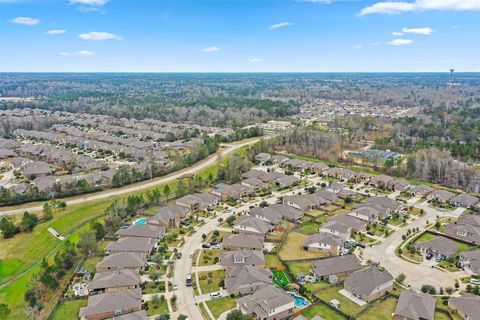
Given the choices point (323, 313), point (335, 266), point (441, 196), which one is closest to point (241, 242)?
point (335, 266)

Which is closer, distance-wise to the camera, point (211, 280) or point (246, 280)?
point (246, 280)

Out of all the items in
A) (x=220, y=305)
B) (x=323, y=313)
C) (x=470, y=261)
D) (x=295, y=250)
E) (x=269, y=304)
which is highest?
(x=269, y=304)

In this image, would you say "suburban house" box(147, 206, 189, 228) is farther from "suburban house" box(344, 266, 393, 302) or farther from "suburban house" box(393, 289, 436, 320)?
"suburban house" box(393, 289, 436, 320)

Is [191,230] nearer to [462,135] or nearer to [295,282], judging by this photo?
[295,282]

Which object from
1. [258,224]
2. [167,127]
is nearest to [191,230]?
[258,224]

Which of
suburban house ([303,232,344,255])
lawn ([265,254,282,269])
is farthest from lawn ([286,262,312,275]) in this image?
suburban house ([303,232,344,255])

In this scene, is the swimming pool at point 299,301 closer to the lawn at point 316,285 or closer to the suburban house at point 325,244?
the lawn at point 316,285

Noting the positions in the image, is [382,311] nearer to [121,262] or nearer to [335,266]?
[335,266]
